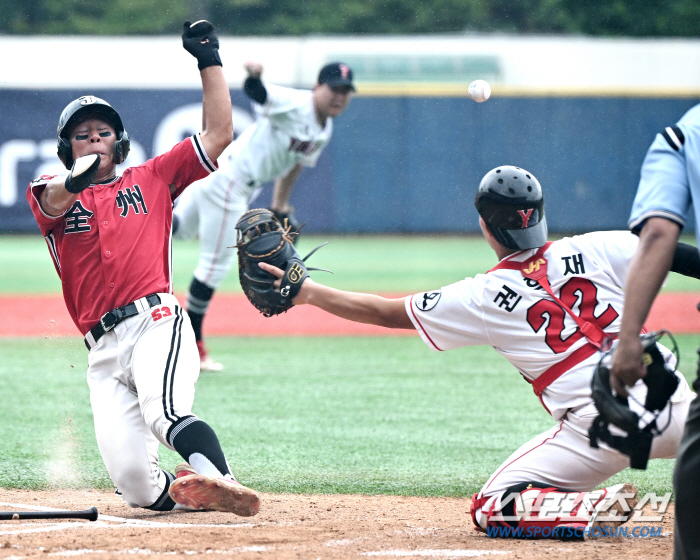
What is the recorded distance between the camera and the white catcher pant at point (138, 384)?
3.45m

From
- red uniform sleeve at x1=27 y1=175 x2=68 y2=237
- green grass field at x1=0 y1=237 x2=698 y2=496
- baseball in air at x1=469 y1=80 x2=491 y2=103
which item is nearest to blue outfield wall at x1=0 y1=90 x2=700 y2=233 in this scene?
green grass field at x1=0 y1=237 x2=698 y2=496

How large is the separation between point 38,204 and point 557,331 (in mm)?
2061

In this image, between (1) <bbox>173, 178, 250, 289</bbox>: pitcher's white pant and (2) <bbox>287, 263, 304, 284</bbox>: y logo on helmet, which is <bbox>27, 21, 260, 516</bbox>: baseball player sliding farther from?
(1) <bbox>173, 178, 250, 289</bbox>: pitcher's white pant

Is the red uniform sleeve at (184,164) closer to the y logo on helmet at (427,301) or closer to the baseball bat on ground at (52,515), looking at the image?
the y logo on helmet at (427,301)

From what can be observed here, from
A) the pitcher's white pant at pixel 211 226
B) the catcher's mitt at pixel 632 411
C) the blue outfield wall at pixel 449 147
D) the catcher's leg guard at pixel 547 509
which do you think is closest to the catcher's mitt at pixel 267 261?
the catcher's leg guard at pixel 547 509

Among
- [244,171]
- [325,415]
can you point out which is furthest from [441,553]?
[244,171]

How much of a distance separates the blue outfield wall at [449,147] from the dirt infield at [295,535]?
14870mm

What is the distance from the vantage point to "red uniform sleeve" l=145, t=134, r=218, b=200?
3.85 metres

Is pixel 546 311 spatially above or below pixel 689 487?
above

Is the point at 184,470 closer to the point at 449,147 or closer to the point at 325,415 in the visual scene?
the point at 325,415

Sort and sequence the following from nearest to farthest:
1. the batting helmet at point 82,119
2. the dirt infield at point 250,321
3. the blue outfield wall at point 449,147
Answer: the batting helmet at point 82,119 < the dirt infield at point 250,321 < the blue outfield wall at point 449,147

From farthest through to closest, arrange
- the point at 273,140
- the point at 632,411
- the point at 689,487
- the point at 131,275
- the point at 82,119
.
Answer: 1. the point at 273,140
2. the point at 82,119
3. the point at 131,275
4. the point at 632,411
5. the point at 689,487

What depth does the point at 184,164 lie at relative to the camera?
12.7 ft

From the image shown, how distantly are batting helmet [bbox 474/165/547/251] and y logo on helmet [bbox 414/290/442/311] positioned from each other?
317 mm
